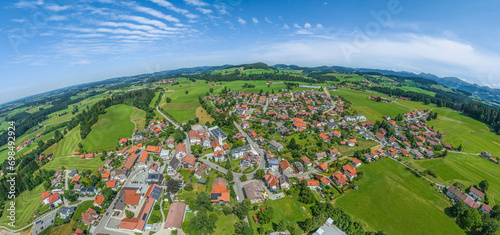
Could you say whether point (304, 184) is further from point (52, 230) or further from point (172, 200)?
point (52, 230)

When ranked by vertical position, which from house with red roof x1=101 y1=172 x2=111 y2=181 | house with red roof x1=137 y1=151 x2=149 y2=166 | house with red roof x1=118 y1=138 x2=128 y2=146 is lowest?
house with red roof x1=101 y1=172 x2=111 y2=181

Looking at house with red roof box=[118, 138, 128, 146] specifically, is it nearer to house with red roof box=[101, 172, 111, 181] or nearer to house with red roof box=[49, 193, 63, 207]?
house with red roof box=[101, 172, 111, 181]

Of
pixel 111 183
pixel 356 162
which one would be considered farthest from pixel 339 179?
pixel 111 183

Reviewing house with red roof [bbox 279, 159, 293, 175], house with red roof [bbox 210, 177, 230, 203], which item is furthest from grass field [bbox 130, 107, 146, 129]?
house with red roof [bbox 279, 159, 293, 175]

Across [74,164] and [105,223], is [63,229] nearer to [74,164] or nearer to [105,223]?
[105,223]

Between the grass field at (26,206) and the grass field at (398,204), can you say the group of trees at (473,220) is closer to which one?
the grass field at (398,204)
